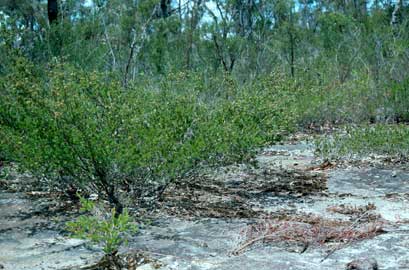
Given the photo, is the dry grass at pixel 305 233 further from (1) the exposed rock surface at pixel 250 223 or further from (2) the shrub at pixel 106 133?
(2) the shrub at pixel 106 133

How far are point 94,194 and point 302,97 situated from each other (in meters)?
6.39

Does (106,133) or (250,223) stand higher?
(106,133)

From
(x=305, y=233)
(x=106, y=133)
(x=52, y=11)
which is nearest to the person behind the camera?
(x=305, y=233)

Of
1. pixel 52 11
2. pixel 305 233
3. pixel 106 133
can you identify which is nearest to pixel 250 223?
pixel 305 233

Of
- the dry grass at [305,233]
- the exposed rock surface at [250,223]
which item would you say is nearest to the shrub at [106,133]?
the exposed rock surface at [250,223]

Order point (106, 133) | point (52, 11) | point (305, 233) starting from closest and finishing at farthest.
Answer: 1. point (305, 233)
2. point (106, 133)
3. point (52, 11)

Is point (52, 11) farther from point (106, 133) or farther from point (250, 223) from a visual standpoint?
point (250, 223)

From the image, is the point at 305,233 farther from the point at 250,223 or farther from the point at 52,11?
the point at 52,11

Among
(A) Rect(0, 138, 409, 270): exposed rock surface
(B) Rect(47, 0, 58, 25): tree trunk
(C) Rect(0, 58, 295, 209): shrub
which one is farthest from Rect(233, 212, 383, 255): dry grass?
(B) Rect(47, 0, 58, 25): tree trunk

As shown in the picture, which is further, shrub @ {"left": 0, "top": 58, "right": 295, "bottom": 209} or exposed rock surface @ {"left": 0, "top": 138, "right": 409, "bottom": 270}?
shrub @ {"left": 0, "top": 58, "right": 295, "bottom": 209}

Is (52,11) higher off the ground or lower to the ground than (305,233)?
higher

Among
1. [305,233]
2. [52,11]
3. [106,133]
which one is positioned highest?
[52,11]

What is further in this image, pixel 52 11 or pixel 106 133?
pixel 52 11

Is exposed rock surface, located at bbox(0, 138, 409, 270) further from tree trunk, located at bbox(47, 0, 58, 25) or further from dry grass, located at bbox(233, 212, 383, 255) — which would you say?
tree trunk, located at bbox(47, 0, 58, 25)
